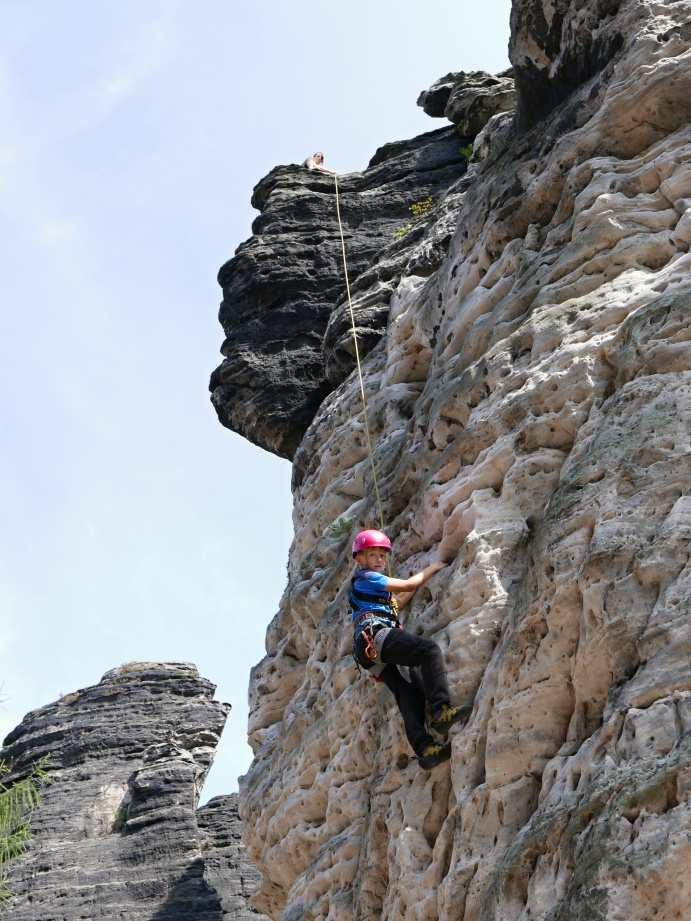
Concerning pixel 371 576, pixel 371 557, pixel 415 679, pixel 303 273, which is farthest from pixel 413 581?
pixel 303 273

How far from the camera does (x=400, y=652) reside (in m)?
9.30

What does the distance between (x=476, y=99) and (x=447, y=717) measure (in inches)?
546

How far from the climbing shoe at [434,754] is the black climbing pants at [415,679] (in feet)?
0.20

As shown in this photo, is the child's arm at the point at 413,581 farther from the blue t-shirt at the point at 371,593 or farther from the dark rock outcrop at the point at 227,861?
the dark rock outcrop at the point at 227,861

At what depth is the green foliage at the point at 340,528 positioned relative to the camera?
46.1ft

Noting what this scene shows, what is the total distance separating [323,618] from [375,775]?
120 inches

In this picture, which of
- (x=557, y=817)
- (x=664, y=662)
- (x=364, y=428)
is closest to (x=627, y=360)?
(x=664, y=662)

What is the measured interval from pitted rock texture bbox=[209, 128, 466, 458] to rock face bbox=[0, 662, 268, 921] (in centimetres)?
1059

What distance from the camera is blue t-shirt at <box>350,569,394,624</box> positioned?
9835 mm

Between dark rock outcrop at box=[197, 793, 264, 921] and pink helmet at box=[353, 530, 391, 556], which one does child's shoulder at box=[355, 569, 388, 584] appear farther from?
dark rock outcrop at box=[197, 793, 264, 921]

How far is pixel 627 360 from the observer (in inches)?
352

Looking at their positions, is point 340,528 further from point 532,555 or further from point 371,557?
point 532,555

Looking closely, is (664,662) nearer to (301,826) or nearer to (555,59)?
(301,826)

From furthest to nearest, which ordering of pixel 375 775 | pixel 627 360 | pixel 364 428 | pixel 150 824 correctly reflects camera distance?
1. pixel 150 824
2. pixel 364 428
3. pixel 375 775
4. pixel 627 360
